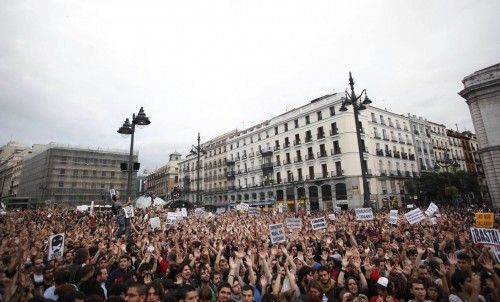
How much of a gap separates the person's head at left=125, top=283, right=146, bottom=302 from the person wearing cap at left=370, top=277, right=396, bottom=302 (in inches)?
139

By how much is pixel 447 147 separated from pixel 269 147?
38.4 m

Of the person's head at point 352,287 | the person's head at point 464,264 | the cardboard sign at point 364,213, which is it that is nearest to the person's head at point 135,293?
the person's head at point 352,287

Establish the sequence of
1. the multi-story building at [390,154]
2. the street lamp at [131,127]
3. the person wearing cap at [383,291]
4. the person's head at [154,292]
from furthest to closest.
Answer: the multi-story building at [390,154], the street lamp at [131,127], the person wearing cap at [383,291], the person's head at [154,292]

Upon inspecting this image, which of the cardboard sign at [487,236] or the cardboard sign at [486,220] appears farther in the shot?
the cardboard sign at [486,220]

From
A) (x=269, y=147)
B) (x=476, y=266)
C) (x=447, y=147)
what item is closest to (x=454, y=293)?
(x=476, y=266)

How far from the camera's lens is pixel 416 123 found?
52.3 m

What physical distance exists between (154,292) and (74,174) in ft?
247

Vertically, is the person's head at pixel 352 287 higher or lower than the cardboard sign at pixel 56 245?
→ lower

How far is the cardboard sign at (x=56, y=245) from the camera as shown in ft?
22.7

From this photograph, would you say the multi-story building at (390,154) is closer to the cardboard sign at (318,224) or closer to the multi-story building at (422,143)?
the multi-story building at (422,143)

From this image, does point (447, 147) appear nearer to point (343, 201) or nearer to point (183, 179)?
point (343, 201)

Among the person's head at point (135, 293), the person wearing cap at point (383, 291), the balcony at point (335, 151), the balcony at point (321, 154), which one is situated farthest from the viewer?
the balcony at point (321, 154)

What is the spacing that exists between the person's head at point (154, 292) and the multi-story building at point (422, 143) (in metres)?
53.0

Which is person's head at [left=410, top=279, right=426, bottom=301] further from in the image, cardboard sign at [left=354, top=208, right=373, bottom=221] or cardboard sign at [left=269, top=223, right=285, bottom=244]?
cardboard sign at [left=354, top=208, right=373, bottom=221]
